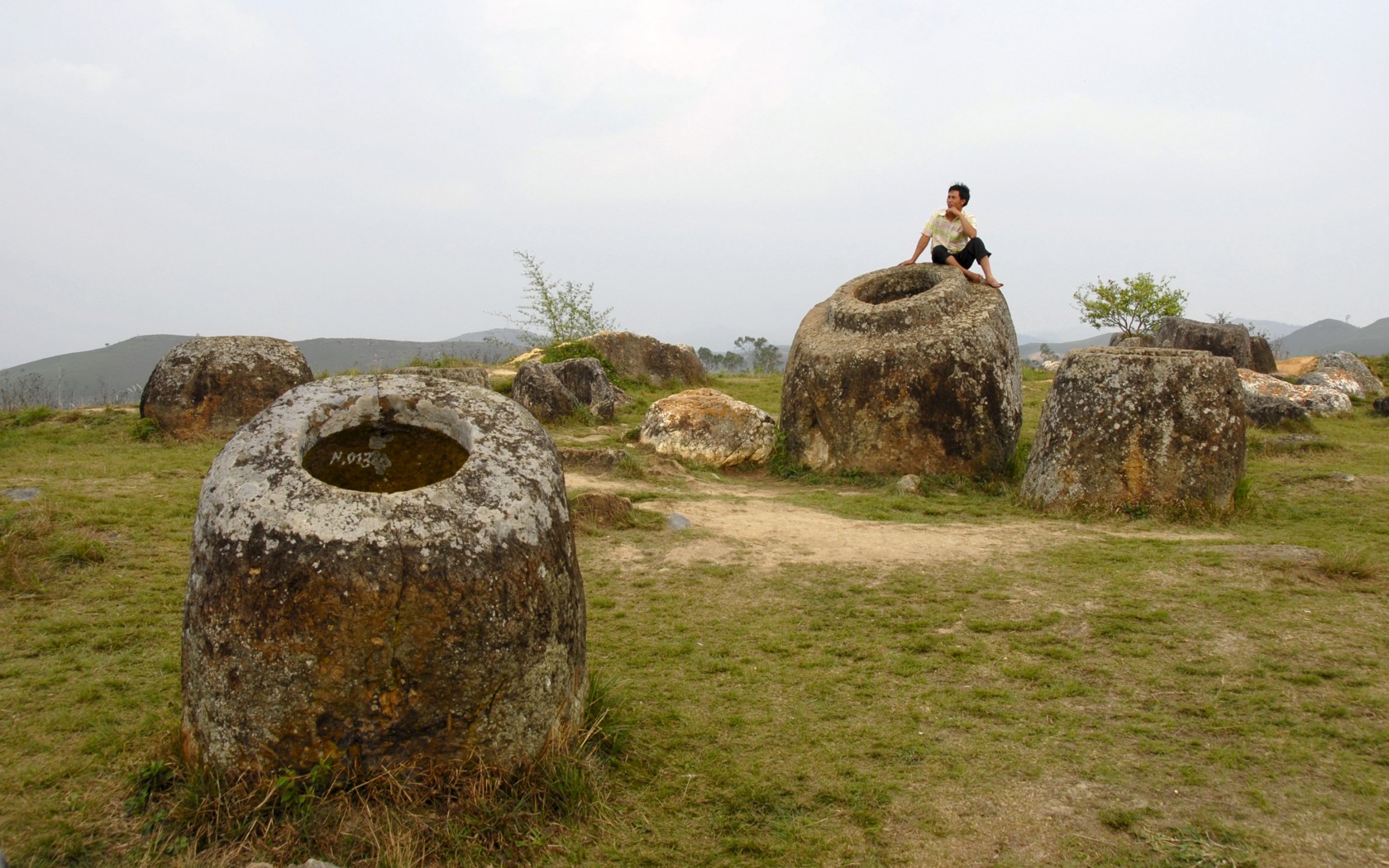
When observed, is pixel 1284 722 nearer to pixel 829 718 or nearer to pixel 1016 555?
pixel 829 718

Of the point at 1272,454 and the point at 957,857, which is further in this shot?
the point at 1272,454

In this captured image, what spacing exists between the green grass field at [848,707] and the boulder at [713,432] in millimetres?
3177

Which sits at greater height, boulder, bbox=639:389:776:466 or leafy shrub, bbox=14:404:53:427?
leafy shrub, bbox=14:404:53:427

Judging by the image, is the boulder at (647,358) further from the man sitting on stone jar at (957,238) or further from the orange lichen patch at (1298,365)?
the orange lichen patch at (1298,365)

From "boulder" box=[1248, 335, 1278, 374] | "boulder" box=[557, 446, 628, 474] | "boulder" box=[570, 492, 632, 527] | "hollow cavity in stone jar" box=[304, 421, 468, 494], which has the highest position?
"boulder" box=[1248, 335, 1278, 374]

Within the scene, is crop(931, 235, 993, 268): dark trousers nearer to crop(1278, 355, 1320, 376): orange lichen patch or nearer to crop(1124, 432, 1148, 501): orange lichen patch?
crop(1124, 432, 1148, 501): orange lichen patch

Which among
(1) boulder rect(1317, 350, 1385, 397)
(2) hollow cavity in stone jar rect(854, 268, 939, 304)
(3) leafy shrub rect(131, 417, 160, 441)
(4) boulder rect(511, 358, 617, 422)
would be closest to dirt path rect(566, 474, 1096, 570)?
(2) hollow cavity in stone jar rect(854, 268, 939, 304)

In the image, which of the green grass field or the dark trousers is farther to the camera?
the dark trousers

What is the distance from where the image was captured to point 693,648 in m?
4.45

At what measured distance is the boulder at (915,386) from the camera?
8.83m

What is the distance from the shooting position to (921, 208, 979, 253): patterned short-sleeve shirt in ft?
32.8

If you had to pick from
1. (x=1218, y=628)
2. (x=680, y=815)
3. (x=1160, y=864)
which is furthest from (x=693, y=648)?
(x=1218, y=628)

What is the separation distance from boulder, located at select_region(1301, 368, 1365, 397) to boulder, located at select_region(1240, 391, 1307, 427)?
3.40 meters

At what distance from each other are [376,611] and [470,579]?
28 cm
